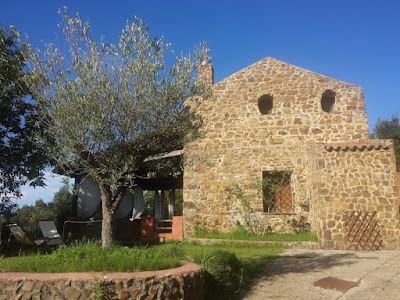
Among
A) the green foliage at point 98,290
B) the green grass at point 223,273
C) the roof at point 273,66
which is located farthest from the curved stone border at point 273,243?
the green foliage at point 98,290

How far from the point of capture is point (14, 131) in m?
10.2

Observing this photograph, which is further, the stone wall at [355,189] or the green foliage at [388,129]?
the green foliage at [388,129]

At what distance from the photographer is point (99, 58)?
6.20m

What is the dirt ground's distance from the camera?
5.30 m

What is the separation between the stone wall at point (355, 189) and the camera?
9.36 metres

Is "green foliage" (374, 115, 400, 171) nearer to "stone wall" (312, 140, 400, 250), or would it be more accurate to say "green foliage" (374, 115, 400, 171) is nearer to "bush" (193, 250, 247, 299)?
"stone wall" (312, 140, 400, 250)

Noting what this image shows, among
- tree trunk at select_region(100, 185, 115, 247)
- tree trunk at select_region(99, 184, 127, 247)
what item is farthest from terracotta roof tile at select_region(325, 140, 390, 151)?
tree trunk at select_region(100, 185, 115, 247)

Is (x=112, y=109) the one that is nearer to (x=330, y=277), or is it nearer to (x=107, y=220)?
(x=107, y=220)

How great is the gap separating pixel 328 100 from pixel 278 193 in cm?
415

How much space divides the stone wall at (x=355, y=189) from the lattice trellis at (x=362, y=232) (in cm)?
7

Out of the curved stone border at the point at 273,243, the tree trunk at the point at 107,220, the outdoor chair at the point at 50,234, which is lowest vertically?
the curved stone border at the point at 273,243

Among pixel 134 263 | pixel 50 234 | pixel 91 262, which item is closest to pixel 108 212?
pixel 91 262

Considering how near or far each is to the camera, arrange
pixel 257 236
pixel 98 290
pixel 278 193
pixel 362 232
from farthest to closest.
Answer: pixel 278 193 → pixel 257 236 → pixel 362 232 → pixel 98 290

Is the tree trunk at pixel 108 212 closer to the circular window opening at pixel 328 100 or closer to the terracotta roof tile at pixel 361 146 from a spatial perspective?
the terracotta roof tile at pixel 361 146
